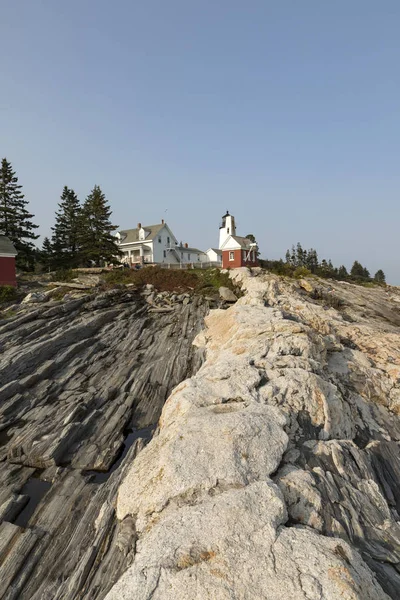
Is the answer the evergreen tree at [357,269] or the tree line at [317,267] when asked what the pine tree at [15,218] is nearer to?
the tree line at [317,267]

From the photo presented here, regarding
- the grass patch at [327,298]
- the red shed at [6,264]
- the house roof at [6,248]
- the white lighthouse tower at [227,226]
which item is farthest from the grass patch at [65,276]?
the grass patch at [327,298]

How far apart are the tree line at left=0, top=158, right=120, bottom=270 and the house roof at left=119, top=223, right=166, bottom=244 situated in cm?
944

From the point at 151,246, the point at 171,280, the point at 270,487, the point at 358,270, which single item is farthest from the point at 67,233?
the point at 358,270

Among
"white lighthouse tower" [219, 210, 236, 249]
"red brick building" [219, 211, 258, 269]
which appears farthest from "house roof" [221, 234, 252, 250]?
"white lighthouse tower" [219, 210, 236, 249]

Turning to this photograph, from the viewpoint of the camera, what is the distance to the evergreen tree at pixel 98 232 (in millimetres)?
52844

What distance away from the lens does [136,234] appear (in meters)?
66.1

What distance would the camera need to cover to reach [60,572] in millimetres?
7973

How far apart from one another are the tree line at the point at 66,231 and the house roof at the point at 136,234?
944cm

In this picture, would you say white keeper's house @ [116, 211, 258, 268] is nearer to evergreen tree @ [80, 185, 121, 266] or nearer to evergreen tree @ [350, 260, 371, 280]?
evergreen tree @ [80, 185, 121, 266]

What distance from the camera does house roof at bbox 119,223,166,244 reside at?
63.1 metres

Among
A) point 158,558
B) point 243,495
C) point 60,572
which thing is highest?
point 243,495

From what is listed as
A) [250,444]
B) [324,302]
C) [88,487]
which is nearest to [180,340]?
[88,487]

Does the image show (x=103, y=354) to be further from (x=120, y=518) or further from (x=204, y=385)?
(x=120, y=518)

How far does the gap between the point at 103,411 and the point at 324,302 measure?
30.8 metres
